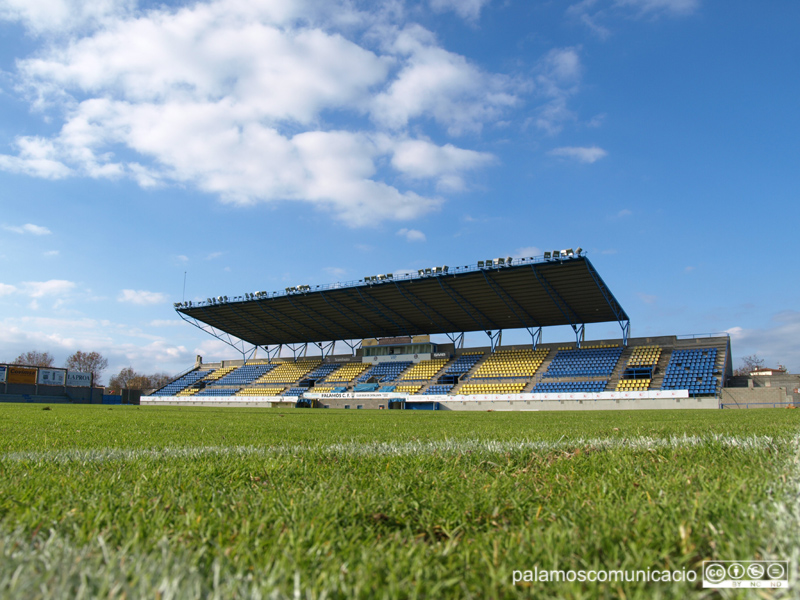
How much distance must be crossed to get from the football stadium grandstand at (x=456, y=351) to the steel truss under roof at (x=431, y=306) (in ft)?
0.34

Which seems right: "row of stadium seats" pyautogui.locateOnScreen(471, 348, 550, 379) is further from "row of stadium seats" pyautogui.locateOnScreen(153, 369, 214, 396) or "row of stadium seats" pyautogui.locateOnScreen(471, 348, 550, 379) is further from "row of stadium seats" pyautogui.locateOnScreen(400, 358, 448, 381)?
"row of stadium seats" pyautogui.locateOnScreen(153, 369, 214, 396)

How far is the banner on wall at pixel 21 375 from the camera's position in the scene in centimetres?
4622

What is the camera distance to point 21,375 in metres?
47.0

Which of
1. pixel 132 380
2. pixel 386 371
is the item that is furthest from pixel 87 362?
pixel 386 371

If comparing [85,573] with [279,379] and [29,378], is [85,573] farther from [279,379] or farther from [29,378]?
[29,378]

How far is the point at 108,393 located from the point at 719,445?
2529 inches

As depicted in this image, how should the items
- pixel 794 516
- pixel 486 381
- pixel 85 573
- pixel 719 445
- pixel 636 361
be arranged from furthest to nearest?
1. pixel 486 381
2. pixel 636 361
3. pixel 719 445
4. pixel 794 516
5. pixel 85 573

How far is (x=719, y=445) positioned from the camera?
3615mm

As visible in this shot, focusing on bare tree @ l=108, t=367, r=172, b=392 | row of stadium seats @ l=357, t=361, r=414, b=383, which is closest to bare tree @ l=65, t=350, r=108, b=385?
bare tree @ l=108, t=367, r=172, b=392

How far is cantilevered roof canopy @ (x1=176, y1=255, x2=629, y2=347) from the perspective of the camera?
33.9m

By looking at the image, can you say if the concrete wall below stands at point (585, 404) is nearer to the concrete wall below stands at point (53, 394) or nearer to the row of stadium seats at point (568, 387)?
the row of stadium seats at point (568, 387)

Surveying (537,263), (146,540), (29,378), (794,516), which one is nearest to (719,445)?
(794,516)

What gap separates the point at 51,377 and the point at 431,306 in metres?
38.2

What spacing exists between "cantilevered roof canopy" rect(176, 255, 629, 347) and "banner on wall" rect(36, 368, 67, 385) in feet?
46.6
